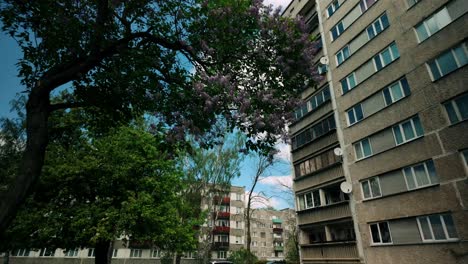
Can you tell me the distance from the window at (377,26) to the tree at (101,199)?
60.6 feet

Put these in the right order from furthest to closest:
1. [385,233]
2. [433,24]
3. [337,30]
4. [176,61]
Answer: [337,30] → [385,233] → [433,24] → [176,61]

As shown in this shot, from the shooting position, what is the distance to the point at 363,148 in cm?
1955

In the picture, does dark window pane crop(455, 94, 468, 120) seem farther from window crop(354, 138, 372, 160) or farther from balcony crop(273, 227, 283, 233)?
balcony crop(273, 227, 283, 233)

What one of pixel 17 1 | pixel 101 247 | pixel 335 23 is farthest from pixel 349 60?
pixel 101 247

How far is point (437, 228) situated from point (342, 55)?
14862mm

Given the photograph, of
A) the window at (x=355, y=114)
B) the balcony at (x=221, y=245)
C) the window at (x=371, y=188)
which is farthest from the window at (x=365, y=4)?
the balcony at (x=221, y=245)

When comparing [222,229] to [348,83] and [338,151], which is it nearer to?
[338,151]

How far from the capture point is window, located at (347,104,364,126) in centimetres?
2030

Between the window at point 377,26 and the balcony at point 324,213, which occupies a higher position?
the window at point 377,26

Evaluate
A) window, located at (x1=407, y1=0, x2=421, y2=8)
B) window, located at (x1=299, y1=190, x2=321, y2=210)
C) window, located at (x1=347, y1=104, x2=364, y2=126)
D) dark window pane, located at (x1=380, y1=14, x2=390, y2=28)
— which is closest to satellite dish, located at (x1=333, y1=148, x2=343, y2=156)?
window, located at (x1=347, y1=104, x2=364, y2=126)

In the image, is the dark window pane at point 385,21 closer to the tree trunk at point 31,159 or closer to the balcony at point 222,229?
the tree trunk at point 31,159

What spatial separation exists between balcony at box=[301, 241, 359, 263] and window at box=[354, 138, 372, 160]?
6.14 m

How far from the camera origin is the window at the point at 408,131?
15734 mm

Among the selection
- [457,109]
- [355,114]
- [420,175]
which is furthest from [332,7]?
[420,175]
